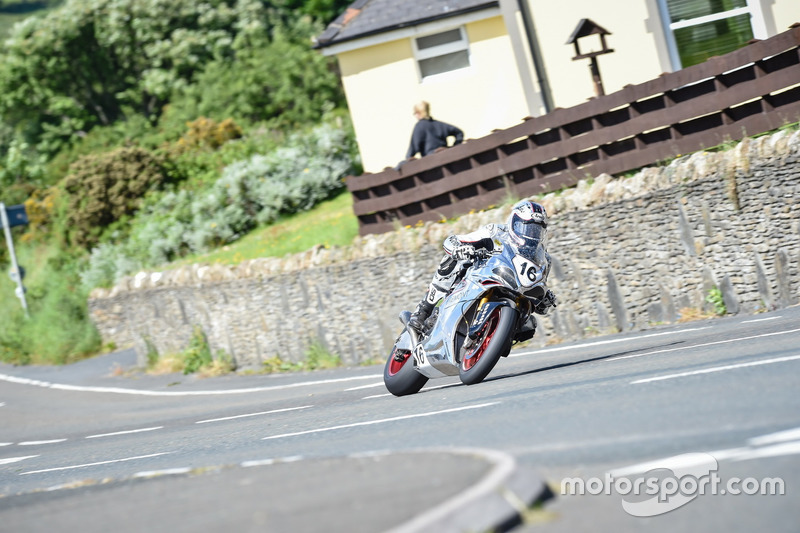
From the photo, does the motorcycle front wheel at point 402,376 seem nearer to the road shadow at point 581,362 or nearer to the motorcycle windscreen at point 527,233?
the road shadow at point 581,362

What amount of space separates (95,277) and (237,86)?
15531 millimetres

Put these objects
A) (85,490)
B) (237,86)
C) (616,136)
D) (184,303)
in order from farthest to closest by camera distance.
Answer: (237,86) < (184,303) < (616,136) < (85,490)

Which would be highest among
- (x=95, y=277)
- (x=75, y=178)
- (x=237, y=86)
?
(x=237, y=86)

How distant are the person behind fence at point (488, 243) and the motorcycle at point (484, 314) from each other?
67mm

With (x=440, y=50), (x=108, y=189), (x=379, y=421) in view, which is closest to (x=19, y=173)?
(x=108, y=189)

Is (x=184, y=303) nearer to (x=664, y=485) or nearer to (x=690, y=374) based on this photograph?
(x=690, y=374)

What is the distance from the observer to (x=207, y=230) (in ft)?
83.0

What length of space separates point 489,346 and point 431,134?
29.4 ft

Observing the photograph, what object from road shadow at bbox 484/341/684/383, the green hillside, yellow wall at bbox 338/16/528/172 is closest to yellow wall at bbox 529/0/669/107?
yellow wall at bbox 338/16/528/172

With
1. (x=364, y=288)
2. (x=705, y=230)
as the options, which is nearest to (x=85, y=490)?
(x=705, y=230)

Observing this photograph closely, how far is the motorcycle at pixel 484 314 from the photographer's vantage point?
32.2 ft

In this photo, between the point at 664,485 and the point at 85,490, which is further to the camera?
the point at 85,490

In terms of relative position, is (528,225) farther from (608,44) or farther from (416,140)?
(608,44)

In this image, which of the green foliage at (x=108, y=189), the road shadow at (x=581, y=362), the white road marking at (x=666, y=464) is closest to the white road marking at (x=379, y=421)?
the road shadow at (x=581, y=362)
